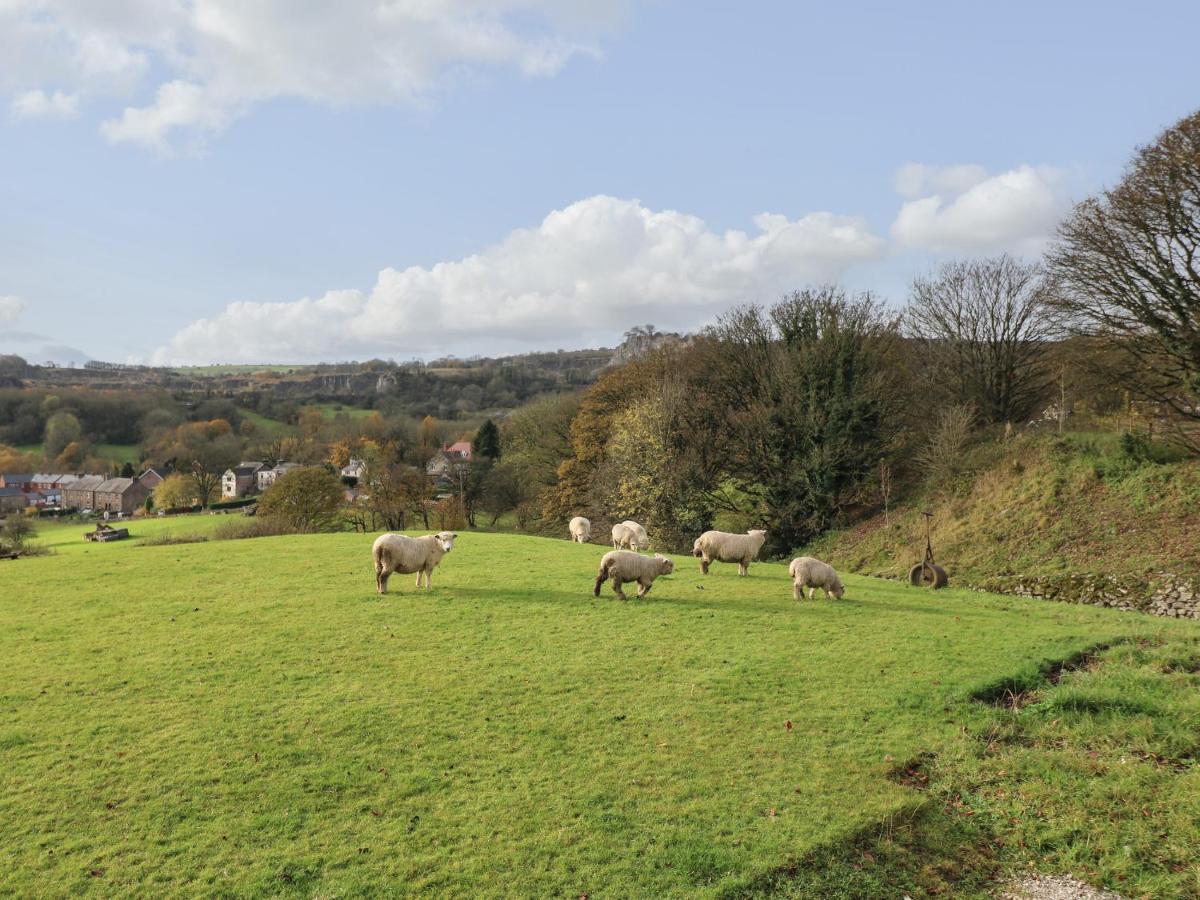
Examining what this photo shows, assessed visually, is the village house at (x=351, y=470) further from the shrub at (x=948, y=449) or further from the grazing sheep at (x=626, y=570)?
the grazing sheep at (x=626, y=570)

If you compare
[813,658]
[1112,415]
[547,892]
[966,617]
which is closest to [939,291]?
[1112,415]

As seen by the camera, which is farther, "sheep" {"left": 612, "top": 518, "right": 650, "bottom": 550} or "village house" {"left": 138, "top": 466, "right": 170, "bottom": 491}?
"village house" {"left": 138, "top": 466, "right": 170, "bottom": 491}

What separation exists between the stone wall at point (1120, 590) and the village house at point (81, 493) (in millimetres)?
122006

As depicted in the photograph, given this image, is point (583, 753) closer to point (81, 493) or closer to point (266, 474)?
point (266, 474)

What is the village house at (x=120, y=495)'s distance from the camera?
10212 centimetres

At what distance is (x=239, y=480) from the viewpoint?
106375 millimetres

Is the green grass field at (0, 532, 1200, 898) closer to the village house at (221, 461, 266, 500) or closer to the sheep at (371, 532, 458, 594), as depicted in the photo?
the sheep at (371, 532, 458, 594)

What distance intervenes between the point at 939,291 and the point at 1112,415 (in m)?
13.4

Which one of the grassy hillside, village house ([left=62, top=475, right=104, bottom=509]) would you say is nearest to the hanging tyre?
the grassy hillside

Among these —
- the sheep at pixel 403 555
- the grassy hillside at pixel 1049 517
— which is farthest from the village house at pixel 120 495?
the grassy hillside at pixel 1049 517

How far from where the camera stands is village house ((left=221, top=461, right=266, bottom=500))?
10538 cm

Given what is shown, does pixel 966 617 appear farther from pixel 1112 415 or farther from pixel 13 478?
pixel 13 478

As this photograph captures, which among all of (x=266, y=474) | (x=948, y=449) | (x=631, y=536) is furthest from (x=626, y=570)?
(x=266, y=474)

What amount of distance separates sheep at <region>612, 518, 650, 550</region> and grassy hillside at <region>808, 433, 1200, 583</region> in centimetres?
1161
